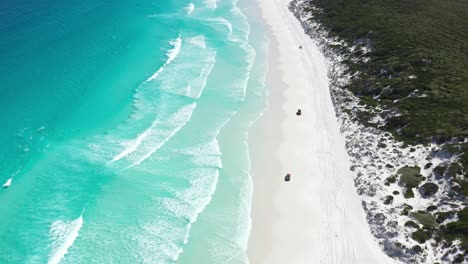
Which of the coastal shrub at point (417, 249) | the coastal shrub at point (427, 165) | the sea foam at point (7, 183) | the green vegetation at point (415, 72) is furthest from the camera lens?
the coastal shrub at point (427, 165)

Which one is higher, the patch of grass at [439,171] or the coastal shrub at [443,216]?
the patch of grass at [439,171]

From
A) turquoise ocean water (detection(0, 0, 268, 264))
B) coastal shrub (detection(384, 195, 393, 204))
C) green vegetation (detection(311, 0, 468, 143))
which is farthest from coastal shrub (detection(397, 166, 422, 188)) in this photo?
turquoise ocean water (detection(0, 0, 268, 264))

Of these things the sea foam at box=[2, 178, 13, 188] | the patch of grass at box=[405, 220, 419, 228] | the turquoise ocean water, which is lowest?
the sea foam at box=[2, 178, 13, 188]

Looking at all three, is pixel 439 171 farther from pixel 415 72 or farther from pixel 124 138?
pixel 124 138

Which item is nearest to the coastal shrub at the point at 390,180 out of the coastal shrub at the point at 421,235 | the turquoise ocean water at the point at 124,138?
the coastal shrub at the point at 421,235

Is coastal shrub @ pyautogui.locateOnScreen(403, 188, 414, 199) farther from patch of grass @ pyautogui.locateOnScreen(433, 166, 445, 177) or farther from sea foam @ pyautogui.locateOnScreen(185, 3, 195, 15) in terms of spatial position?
sea foam @ pyautogui.locateOnScreen(185, 3, 195, 15)

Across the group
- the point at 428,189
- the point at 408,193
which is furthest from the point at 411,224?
the point at 428,189

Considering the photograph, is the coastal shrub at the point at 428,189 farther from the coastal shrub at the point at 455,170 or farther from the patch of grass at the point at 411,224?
the patch of grass at the point at 411,224

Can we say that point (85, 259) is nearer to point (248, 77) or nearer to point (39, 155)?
point (39, 155)
